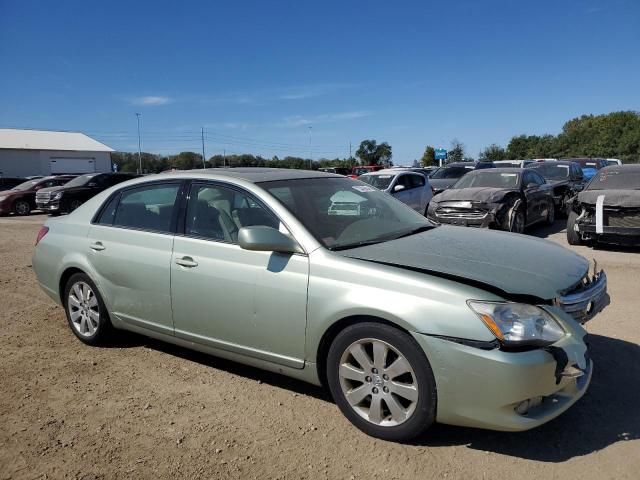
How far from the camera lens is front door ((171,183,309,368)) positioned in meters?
3.28

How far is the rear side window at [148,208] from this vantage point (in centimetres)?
412

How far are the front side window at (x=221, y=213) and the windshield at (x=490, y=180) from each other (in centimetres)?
904

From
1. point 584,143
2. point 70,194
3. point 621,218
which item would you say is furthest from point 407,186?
point 584,143

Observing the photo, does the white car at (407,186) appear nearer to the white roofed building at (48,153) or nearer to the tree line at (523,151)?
the tree line at (523,151)

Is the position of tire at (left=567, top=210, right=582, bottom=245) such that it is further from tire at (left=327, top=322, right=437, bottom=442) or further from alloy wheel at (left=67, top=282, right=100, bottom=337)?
alloy wheel at (left=67, top=282, right=100, bottom=337)

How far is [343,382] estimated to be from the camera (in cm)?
311

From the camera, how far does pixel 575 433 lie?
3049 millimetres

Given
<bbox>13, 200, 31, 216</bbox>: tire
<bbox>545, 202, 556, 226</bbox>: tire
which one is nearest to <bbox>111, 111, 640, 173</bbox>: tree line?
<bbox>13, 200, 31, 216</bbox>: tire

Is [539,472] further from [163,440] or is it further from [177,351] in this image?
[177,351]

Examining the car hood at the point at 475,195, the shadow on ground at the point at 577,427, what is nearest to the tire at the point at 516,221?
the car hood at the point at 475,195

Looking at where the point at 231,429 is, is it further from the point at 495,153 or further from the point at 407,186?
the point at 495,153

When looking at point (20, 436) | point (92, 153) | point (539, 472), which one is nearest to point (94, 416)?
point (20, 436)

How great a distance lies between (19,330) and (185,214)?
2610 millimetres

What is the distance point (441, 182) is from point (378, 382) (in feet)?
50.5
